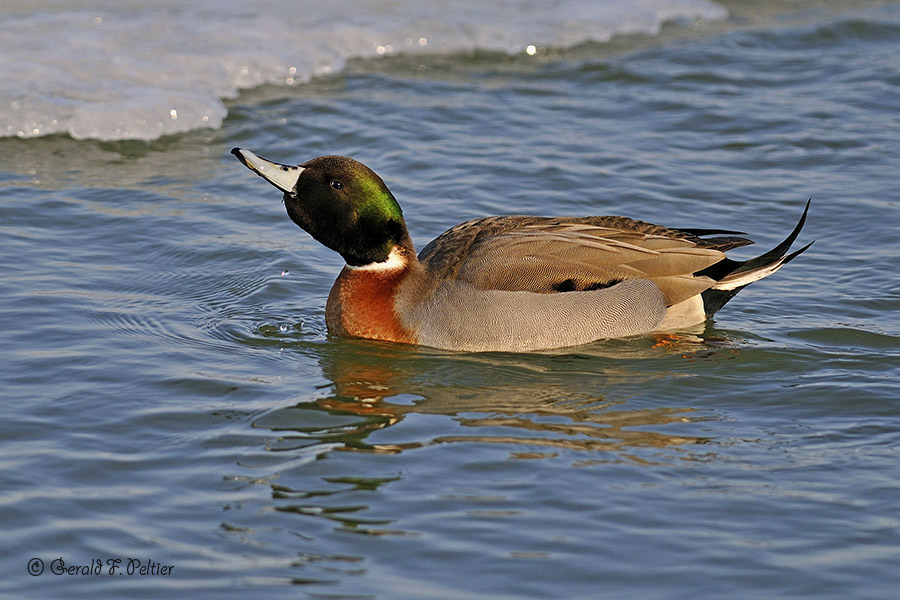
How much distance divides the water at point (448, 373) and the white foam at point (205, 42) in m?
0.13

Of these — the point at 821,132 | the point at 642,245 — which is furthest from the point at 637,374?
the point at 821,132

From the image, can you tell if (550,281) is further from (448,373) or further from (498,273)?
(448,373)

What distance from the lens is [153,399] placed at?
6.64 m

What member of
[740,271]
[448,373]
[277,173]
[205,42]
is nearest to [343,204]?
[277,173]

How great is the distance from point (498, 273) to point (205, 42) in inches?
280

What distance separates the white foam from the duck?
4415 millimetres

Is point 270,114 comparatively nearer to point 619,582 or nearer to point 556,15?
point 556,15

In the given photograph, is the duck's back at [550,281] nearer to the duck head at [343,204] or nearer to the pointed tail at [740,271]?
the pointed tail at [740,271]

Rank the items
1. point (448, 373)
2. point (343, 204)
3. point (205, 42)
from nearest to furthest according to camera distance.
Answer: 1. point (448, 373)
2. point (343, 204)
3. point (205, 42)

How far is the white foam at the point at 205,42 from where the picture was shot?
38.7ft

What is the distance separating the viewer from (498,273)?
7.62 metres

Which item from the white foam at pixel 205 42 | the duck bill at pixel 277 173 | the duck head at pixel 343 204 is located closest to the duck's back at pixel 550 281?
the duck head at pixel 343 204

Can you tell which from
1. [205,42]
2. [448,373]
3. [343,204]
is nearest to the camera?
[448,373]

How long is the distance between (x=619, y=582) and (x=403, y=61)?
9847 millimetres
